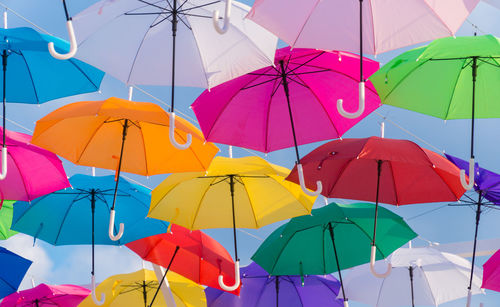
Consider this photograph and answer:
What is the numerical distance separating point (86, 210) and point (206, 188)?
5.03 ft

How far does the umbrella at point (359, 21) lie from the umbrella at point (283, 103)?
0.87 meters

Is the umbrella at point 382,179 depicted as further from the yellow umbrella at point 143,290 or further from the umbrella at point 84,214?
the yellow umbrella at point 143,290

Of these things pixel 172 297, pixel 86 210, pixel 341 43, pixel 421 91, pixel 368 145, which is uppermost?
pixel 341 43

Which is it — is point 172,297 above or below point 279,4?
below

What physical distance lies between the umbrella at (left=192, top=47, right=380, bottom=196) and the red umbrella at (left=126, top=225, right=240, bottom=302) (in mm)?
1380

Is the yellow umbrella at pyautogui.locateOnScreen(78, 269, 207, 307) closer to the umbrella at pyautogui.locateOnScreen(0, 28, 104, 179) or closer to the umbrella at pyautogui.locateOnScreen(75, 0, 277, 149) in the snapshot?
the umbrella at pyautogui.locateOnScreen(0, 28, 104, 179)

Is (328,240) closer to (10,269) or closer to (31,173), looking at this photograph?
(31,173)

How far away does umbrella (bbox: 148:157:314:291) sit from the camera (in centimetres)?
593

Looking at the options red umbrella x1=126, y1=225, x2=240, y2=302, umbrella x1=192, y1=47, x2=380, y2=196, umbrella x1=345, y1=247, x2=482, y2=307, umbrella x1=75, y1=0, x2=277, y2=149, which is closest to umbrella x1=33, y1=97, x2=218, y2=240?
umbrella x1=192, y1=47, x2=380, y2=196

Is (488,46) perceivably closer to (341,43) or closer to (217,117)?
(341,43)

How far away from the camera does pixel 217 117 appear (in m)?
5.51

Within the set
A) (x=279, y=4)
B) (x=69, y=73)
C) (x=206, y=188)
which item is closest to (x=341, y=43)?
(x=279, y=4)

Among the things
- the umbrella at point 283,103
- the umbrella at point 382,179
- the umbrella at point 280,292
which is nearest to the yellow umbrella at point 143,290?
the umbrella at point 280,292

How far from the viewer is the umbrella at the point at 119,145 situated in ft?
18.4
